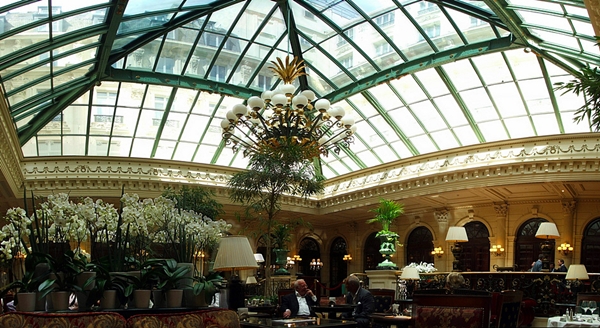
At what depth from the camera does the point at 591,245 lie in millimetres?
17484

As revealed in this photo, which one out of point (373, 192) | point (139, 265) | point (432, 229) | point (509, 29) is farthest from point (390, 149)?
point (139, 265)

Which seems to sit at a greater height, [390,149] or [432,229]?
[390,149]

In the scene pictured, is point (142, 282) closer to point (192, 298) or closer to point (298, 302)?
point (192, 298)

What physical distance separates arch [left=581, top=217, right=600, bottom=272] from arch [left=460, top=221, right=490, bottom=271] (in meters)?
2.87

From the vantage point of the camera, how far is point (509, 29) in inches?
511

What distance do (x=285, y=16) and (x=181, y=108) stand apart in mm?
4503

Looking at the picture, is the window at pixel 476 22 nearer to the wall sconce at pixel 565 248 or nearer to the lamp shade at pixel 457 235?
the lamp shade at pixel 457 235

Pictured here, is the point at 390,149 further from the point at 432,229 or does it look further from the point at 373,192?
the point at 432,229

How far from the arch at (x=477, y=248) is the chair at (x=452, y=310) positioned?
14.9 meters

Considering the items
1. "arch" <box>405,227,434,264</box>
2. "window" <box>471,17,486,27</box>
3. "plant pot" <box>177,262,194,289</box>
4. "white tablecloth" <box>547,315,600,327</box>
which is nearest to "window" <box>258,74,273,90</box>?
"window" <box>471,17,486,27</box>

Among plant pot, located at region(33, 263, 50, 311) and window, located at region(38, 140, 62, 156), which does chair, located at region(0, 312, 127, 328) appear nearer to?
plant pot, located at region(33, 263, 50, 311)

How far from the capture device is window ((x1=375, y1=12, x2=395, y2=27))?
1428cm

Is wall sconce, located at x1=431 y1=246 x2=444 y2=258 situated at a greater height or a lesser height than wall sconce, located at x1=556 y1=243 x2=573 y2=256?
lesser

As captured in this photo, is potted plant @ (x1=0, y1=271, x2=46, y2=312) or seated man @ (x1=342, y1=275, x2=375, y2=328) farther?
seated man @ (x1=342, y1=275, x2=375, y2=328)
